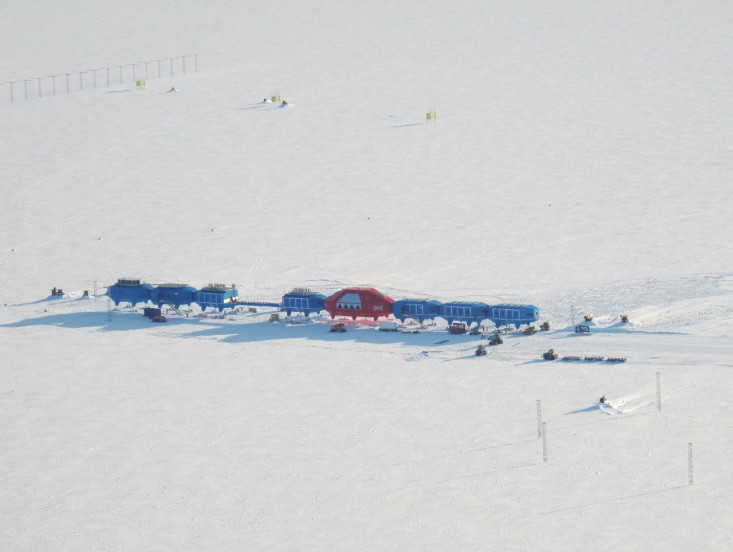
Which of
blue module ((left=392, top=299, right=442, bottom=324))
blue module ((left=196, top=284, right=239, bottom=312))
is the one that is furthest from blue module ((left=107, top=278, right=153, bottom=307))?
blue module ((left=392, top=299, right=442, bottom=324))

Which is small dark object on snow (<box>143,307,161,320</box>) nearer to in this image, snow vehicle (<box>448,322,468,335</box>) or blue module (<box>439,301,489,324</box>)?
blue module (<box>439,301,489,324</box>)

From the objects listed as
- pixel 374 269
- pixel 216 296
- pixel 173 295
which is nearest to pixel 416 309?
pixel 216 296

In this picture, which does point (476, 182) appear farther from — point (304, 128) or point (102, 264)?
point (102, 264)

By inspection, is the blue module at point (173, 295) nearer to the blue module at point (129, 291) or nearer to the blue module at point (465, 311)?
the blue module at point (129, 291)

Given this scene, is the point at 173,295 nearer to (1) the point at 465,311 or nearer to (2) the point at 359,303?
(2) the point at 359,303

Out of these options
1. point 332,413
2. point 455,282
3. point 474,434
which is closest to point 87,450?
point 332,413

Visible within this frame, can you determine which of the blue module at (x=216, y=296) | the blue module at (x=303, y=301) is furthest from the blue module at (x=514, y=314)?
the blue module at (x=216, y=296)
